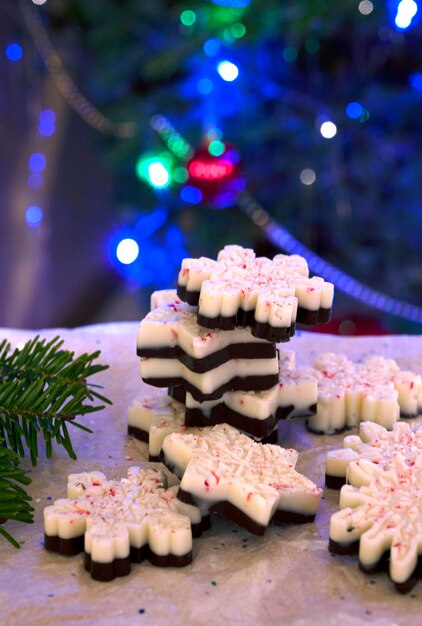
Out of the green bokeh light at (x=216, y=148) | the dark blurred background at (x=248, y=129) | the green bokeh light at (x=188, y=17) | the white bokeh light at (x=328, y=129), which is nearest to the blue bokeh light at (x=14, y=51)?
the dark blurred background at (x=248, y=129)

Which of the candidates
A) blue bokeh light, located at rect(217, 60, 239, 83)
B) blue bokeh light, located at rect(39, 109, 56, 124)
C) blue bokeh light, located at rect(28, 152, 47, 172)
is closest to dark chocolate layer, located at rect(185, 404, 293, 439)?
blue bokeh light, located at rect(217, 60, 239, 83)

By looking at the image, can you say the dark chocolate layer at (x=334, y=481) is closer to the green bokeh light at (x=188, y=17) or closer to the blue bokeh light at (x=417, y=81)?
the blue bokeh light at (x=417, y=81)

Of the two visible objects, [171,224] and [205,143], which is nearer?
[205,143]

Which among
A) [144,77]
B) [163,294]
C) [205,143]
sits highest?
[144,77]

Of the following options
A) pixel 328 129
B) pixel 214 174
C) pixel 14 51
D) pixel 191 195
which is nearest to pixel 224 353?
pixel 214 174

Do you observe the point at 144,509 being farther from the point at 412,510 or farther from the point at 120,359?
the point at 120,359

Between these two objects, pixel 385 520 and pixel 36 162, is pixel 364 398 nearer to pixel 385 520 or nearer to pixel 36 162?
pixel 385 520

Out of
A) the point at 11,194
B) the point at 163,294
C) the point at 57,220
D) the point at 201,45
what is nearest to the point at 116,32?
the point at 201,45
